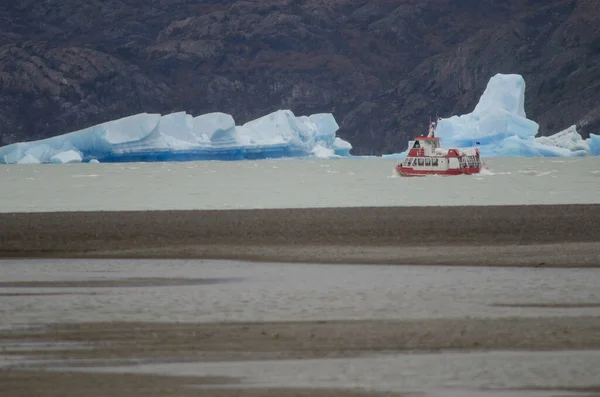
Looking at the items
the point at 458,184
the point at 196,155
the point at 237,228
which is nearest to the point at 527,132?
the point at 196,155

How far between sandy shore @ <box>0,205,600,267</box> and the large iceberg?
5463cm

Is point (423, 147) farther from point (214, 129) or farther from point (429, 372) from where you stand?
point (429, 372)

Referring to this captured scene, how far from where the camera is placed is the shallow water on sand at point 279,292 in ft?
38.9

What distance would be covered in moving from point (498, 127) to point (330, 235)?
62.7 meters

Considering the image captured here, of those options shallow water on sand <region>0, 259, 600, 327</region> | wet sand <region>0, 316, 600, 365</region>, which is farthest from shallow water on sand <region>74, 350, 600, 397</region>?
shallow water on sand <region>0, 259, 600, 327</region>

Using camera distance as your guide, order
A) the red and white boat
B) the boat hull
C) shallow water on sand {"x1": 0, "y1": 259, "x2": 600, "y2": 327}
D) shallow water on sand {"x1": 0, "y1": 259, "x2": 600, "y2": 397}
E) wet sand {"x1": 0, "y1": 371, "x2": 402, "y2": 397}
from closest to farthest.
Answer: wet sand {"x1": 0, "y1": 371, "x2": 402, "y2": 397}, shallow water on sand {"x1": 0, "y1": 259, "x2": 600, "y2": 397}, shallow water on sand {"x1": 0, "y1": 259, "x2": 600, "y2": 327}, the boat hull, the red and white boat

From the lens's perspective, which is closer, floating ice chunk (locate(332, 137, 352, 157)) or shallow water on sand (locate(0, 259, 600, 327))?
shallow water on sand (locate(0, 259, 600, 327))

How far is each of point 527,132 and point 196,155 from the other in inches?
924

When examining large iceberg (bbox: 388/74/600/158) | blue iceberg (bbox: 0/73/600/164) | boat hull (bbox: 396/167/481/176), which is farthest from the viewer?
large iceberg (bbox: 388/74/600/158)

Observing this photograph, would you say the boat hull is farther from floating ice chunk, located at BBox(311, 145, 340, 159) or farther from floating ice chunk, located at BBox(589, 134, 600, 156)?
floating ice chunk, located at BBox(311, 145, 340, 159)

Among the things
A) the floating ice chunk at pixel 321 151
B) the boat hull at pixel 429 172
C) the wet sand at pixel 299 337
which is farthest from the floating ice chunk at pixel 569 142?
the wet sand at pixel 299 337

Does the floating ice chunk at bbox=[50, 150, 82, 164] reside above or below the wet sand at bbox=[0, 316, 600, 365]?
below

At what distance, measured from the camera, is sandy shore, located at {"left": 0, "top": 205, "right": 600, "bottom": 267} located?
59.7ft

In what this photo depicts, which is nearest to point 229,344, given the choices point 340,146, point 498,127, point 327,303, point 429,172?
point 327,303
